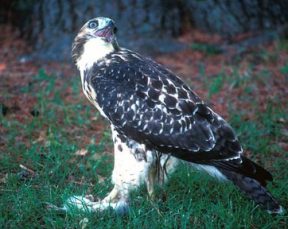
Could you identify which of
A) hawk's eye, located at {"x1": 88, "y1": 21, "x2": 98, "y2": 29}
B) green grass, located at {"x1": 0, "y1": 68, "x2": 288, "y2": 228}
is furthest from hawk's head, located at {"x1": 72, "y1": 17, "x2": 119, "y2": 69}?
green grass, located at {"x1": 0, "y1": 68, "x2": 288, "y2": 228}

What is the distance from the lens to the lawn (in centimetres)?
454

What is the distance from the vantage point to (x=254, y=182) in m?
4.65

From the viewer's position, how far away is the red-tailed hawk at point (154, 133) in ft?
15.5

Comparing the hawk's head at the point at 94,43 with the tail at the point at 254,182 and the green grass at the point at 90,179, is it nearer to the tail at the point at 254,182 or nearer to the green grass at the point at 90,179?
the green grass at the point at 90,179

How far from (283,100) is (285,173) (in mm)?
1949

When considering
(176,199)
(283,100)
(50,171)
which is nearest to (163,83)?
(176,199)

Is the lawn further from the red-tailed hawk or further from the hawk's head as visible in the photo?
the hawk's head

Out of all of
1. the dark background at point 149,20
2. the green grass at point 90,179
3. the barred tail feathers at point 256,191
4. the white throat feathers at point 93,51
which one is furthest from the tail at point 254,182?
the dark background at point 149,20

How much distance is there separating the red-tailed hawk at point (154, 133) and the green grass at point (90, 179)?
21cm

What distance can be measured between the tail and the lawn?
0.13 m

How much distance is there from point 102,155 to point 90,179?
60cm

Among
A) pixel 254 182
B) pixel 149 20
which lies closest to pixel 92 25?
pixel 254 182

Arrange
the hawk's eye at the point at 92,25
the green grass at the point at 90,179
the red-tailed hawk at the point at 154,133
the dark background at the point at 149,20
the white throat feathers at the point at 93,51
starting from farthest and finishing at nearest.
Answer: the dark background at the point at 149,20 < the hawk's eye at the point at 92,25 < the white throat feathers at the point at 93,51 < the red-tailed hawk at the point at 154,133 < the green grass at the point at 90,179

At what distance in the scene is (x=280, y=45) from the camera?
27.9ft
